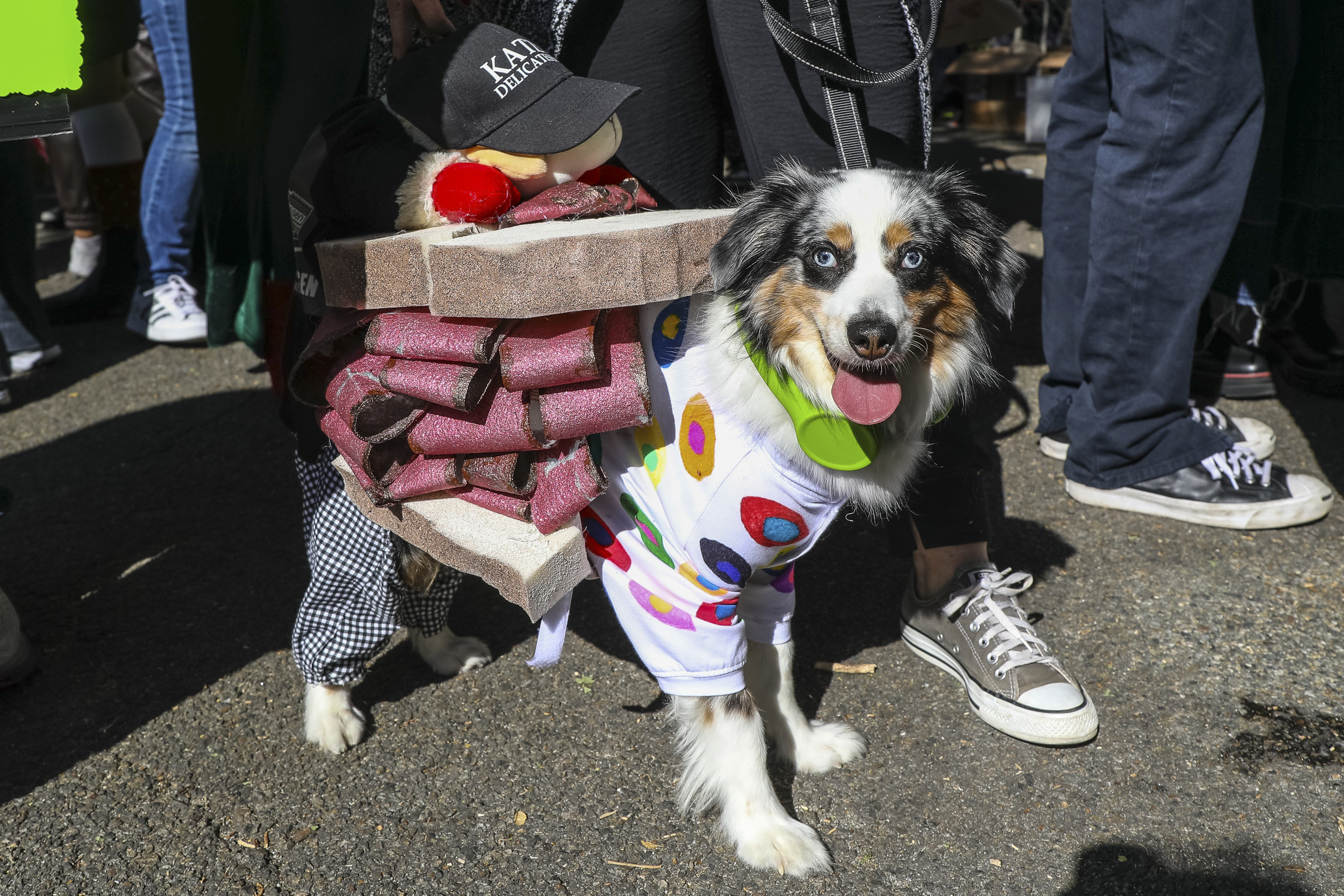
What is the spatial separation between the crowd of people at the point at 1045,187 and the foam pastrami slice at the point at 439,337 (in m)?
0.41

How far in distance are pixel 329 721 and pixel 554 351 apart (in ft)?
3.60

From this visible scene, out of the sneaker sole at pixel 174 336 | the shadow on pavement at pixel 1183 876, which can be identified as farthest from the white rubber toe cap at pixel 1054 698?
the sneaker sole at pixel 174 336

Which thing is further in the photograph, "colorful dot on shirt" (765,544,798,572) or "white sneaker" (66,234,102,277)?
"white sneaker" (66,234,102,277)

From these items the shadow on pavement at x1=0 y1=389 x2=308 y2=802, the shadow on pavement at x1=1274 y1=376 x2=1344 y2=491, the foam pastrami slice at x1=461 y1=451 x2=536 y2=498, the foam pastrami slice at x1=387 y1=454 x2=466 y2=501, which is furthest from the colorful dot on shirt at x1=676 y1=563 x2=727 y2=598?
the shadow on pavement at x1=1274 y1=376 x2=1344 y2=491

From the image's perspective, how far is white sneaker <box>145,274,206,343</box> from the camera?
4.62 metres

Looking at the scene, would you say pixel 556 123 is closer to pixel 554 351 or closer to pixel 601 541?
pixel 554 351

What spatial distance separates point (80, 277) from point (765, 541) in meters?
5.54

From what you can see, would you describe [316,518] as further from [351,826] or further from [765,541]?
[765,541]

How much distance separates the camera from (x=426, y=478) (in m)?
1.84

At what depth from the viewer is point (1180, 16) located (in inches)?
95.5

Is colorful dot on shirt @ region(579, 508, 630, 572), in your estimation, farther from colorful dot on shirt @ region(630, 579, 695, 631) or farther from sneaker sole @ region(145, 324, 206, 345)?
sneaker sole @ region(145, 324, 206, 345)

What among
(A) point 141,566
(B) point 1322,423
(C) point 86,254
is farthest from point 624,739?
(C) point 86,254

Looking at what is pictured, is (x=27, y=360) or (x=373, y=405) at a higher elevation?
(x=373, y=405)

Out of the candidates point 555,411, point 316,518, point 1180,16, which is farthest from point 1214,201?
point 316,518
